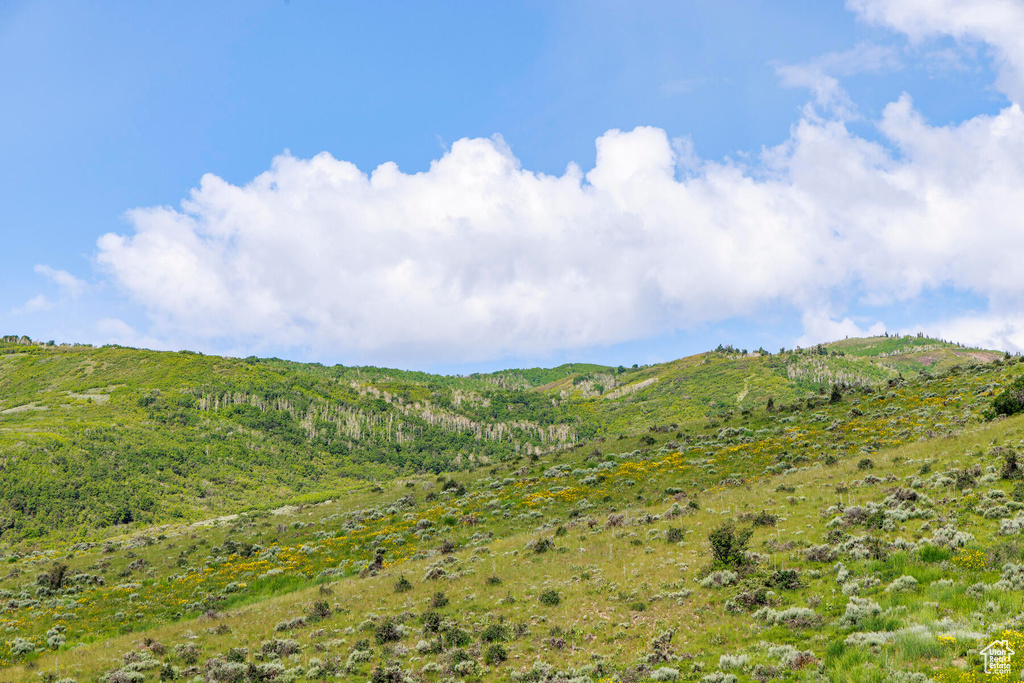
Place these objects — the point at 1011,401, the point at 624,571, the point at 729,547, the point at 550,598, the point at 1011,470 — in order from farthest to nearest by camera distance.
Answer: the point at 1011,401
the point at 624,571
the point at 1011,470
the point at 729,547
the point at 550,598

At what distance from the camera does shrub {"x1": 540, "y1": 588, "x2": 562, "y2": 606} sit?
65.0ft

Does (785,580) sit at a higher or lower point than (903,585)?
lower

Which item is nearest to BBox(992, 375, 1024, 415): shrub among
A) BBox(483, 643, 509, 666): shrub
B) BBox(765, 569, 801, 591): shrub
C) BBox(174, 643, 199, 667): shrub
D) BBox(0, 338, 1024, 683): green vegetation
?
BBox(0, 338, 1024, 683): green vegetation

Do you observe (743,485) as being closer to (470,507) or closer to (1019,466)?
(1019,466)

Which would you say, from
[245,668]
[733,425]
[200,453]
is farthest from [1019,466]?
[200,453]

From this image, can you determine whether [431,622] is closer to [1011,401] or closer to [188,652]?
[188,652]

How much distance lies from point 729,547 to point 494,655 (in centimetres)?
984

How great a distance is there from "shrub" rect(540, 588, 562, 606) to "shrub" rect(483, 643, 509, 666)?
3.65m

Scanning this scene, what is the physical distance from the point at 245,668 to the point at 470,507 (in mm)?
25659

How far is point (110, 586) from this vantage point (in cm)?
3350

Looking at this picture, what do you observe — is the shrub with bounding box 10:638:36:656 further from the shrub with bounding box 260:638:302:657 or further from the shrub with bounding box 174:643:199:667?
the shrub with bounding box 260:638:302:657

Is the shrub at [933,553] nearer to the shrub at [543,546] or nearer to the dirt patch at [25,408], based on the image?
the shrub at [543,546]

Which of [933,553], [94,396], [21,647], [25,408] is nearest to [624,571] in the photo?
[933,553]

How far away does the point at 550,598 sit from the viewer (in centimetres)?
1991
